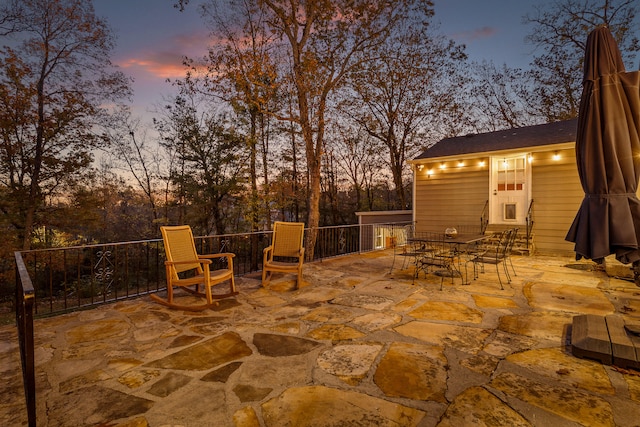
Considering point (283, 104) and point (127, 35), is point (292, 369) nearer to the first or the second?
point (127, 35)

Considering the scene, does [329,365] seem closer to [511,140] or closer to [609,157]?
[609,157]

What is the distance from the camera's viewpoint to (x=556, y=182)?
7105mm

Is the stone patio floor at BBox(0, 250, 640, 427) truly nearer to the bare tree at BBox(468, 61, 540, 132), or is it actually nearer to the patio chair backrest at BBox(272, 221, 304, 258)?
the patio chair backrest at BBox(272, 221, 304, 258)

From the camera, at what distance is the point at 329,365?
6.98 ft

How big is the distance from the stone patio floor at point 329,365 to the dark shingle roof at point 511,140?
4757 mm

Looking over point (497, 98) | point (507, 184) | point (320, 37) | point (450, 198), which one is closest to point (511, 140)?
point (507, 184)

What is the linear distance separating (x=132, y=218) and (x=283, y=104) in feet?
27.3

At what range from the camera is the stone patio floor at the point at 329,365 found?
1.60 metres

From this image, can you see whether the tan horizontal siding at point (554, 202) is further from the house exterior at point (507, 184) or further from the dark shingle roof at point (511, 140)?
the dark shingle roof at point (511, 140)

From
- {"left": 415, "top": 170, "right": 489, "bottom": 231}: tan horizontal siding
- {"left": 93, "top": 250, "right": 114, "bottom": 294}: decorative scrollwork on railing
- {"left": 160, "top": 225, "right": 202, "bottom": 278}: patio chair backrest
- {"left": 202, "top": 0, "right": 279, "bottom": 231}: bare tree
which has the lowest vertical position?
{"left": 93, "top": 250, "right": 114, "bottom": 294}: decorative scrollwork on railing

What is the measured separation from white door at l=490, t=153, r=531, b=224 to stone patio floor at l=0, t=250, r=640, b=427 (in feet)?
Result: 13.8

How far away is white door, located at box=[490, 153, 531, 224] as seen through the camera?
7617mm

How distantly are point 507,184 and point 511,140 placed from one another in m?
1.26

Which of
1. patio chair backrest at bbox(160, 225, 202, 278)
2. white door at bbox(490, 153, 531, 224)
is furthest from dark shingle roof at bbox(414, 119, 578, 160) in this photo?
patio chair backrest at bbox(160, 225, 202, 278)
